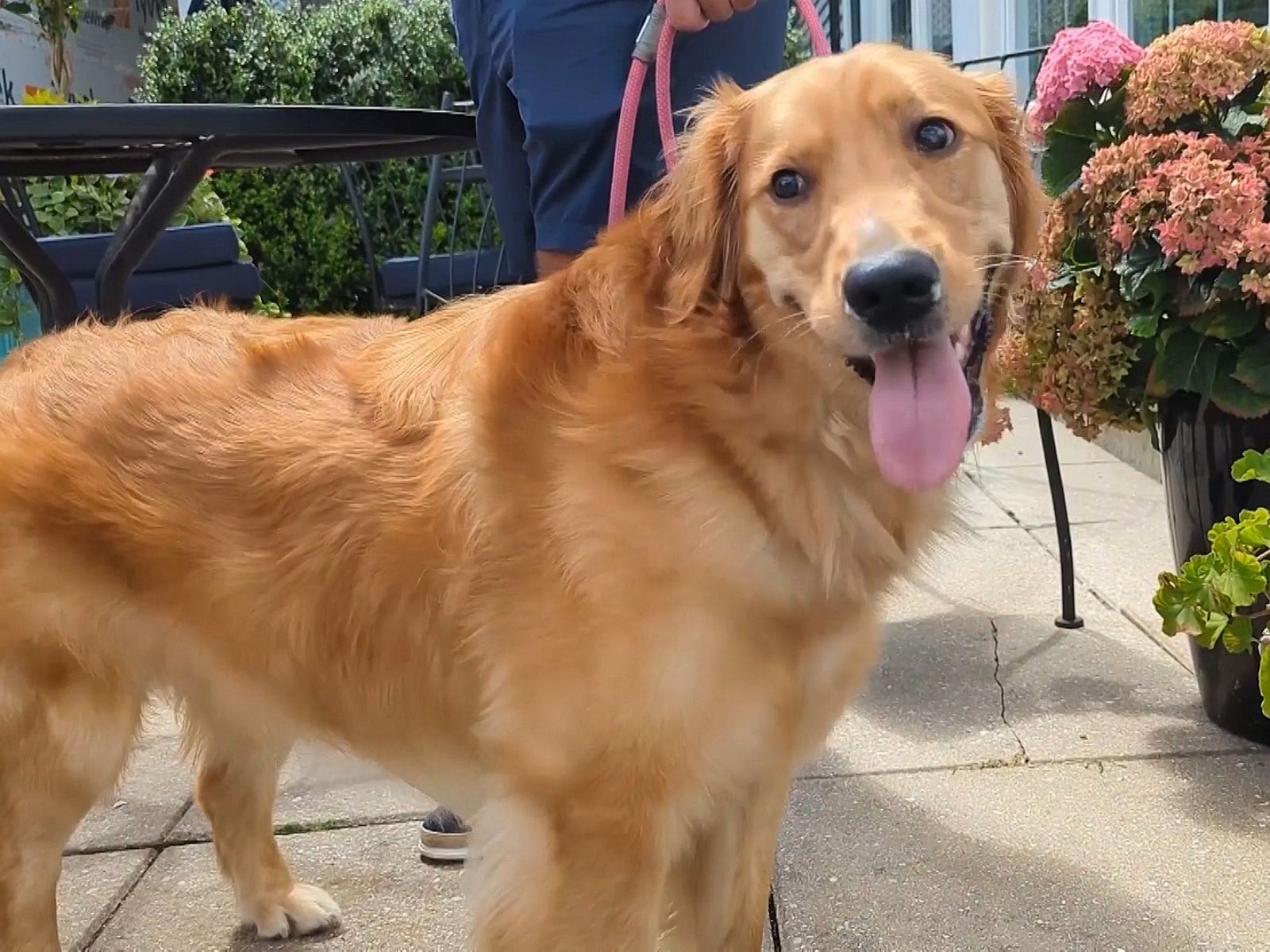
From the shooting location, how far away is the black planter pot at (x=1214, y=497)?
274 centimetres

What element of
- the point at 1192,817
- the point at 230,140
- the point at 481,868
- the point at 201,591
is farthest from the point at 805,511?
the point at 230,140

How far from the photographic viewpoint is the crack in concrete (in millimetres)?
2916

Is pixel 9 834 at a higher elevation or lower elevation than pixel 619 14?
lower

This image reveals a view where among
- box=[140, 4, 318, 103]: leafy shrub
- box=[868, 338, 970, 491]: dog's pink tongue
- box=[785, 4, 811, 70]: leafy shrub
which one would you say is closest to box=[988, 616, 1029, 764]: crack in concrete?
box=[868, 338, 970, 491]: dog's pink tongue

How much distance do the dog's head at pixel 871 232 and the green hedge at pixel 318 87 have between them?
7.55 metres

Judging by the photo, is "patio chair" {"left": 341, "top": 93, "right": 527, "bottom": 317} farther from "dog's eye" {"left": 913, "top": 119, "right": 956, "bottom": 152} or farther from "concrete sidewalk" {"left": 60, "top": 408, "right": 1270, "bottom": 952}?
"dog's eye" {"left": 913, "top": 119, "right": 956, "bottom": 152}

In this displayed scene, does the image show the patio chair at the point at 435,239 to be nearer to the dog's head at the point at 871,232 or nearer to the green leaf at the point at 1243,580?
the dog's head at the point at 871,232

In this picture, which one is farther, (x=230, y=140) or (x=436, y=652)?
(x=230, y=140)

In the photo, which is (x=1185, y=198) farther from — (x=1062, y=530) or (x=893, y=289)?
(x=893, y=289)

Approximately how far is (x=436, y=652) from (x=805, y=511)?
64 centimetres

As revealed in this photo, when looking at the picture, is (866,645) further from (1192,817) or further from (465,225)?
(465,225)

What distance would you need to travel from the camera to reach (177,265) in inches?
238

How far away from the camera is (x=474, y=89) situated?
9.03ft

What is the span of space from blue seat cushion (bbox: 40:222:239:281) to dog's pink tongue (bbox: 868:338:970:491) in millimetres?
4879
